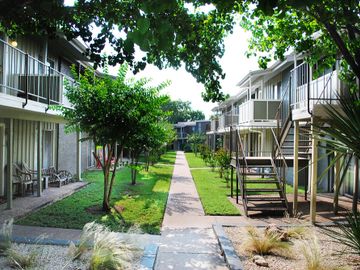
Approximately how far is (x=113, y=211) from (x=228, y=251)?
4808mm

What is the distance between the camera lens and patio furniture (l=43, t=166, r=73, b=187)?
47.5 ft

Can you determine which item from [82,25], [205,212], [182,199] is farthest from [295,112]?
[82,25]

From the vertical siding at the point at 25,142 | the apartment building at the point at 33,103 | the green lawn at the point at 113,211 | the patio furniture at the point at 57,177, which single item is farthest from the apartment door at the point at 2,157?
the patio furniture at the point at 57,177

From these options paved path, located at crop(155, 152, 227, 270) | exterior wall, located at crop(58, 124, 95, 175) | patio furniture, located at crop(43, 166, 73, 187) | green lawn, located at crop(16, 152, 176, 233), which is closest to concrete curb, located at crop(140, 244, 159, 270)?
paved path, located at crop(155, 152, 227, 270)

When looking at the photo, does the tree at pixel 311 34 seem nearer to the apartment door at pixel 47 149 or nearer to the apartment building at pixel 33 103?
the apartment building at pixel 33 103

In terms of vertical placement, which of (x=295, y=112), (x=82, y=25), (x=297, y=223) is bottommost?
(x=297, y=223)

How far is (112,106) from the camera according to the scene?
9.91 m

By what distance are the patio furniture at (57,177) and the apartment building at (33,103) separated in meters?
0.45

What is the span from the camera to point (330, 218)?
9984 mm

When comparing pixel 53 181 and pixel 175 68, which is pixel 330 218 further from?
pixel 53 181

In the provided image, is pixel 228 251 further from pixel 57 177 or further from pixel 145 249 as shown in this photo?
pixel 57 177

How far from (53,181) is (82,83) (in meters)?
5.93

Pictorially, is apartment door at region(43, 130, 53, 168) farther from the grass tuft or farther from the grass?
the grass tuft

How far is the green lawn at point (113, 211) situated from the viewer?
8812mm
